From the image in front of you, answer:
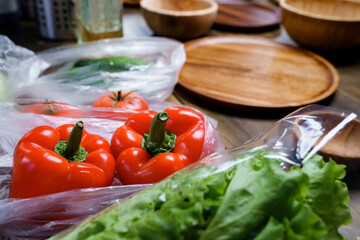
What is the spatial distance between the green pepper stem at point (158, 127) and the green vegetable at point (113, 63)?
1.53 ft

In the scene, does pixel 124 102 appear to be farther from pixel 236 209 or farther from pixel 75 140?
pixel 236 209

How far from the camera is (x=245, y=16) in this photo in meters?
1.64

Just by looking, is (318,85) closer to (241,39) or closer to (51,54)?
(241,39)

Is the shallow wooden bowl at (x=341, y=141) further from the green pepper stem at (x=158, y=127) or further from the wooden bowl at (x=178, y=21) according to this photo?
the wooden bowl at (x=178, y=21)

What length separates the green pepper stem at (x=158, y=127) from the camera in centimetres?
62

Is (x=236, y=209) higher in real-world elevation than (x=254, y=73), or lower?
higher

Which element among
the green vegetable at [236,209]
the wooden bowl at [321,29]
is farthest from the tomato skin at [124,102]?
the wooden bowl at [321,29]

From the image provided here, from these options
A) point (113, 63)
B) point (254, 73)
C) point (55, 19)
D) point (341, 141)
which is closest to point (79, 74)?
point (113, 63)

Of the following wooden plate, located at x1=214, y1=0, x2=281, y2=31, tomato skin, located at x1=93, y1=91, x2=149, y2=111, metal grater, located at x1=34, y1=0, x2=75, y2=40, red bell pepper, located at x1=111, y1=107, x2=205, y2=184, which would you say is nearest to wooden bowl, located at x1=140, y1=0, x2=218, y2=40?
wooden plate, located at x1=214, y1=0, x2=281, y2=31

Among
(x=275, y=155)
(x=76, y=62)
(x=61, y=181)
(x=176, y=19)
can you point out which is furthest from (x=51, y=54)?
(x=275, y=155)

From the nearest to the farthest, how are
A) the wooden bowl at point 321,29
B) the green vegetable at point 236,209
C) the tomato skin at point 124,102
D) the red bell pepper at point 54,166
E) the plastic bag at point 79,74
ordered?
the green vegetable at point 236,209 < the red bell pepper at point 54,166 < the tomato skin at point 124,102 < the plastic bag at point 79,74 < the wooden bowl at point 321,29

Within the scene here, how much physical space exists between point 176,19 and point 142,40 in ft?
0.53

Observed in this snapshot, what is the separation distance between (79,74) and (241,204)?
74cm

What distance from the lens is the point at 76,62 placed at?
1.11 m
